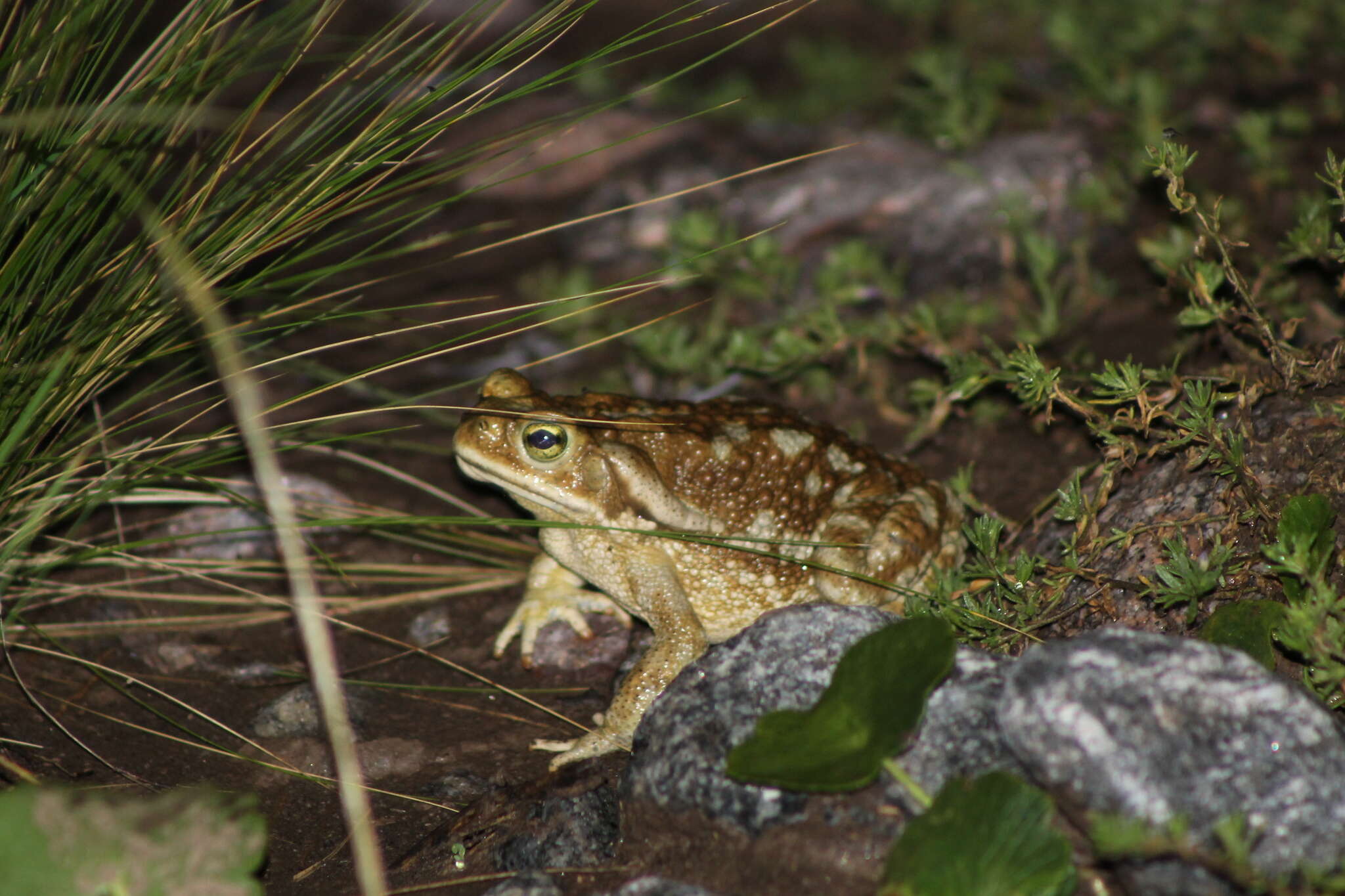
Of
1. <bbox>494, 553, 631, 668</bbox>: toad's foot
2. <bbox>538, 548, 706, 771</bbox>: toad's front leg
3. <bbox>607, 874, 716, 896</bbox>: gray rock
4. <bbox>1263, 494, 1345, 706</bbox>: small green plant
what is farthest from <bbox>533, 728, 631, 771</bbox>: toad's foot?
<bbox>1263, 494, 1345, 706</bbox>: small green plant

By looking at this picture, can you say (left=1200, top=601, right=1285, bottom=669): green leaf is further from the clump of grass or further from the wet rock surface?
the clump of grass

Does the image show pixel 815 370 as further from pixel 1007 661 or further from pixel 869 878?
pixel 869 878

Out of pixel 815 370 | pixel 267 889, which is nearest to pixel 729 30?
pixel 815 370

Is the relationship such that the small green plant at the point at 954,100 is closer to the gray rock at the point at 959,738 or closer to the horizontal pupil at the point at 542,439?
the horizontal pupil at the point at 542,439

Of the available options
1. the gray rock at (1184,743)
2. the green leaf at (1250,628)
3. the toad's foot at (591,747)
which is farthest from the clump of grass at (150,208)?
the green leaf at (1250,628)

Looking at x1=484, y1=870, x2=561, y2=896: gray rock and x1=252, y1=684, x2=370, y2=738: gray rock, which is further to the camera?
x1=252, y1=684, x2=370, y2=738: gray rock

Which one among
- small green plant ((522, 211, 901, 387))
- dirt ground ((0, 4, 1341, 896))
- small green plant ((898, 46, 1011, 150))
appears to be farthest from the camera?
small green plant ((898, 46, 1011, 150))
